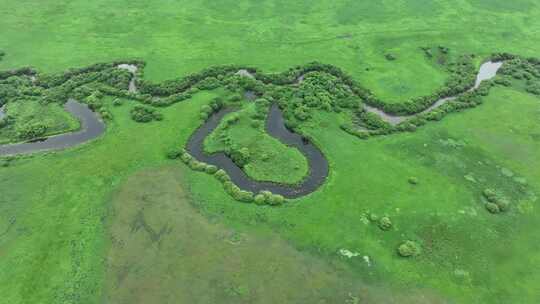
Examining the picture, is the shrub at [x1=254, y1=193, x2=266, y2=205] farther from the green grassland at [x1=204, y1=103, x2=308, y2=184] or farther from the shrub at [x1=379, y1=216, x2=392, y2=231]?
the shrub at [x1=379, y1=216, x2=392, y2=231]

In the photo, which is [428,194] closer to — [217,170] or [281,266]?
[281,266]

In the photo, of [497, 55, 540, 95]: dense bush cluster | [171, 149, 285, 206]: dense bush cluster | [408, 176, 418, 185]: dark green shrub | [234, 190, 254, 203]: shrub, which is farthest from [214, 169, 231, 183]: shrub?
[497, 55, 540, 95]: dense bush cluster

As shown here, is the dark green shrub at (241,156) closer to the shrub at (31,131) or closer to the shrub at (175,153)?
the shrub at (175,153)

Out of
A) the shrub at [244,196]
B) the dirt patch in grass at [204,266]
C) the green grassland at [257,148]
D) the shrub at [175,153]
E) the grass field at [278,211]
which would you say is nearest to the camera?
the dirt patch in grass at [204,266]

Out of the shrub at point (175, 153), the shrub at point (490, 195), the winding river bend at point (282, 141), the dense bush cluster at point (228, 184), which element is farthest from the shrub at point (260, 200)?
the shrub at point (490, 195)

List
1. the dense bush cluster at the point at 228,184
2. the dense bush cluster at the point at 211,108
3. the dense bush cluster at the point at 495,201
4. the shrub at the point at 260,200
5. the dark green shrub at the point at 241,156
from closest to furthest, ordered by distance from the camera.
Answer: the dense bush cluster at the point at 495,201
the shrub at the point at 260,200
the dense bush cluster at the point at 228,184
the dark green shrub at the point at 241,156
the dense bush cluster at the point at 211,108

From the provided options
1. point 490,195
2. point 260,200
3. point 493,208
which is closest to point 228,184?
point 260,200

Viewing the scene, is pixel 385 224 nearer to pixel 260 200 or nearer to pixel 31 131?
pixel 260 200

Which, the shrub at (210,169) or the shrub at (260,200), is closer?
the shrub at (260,200)
